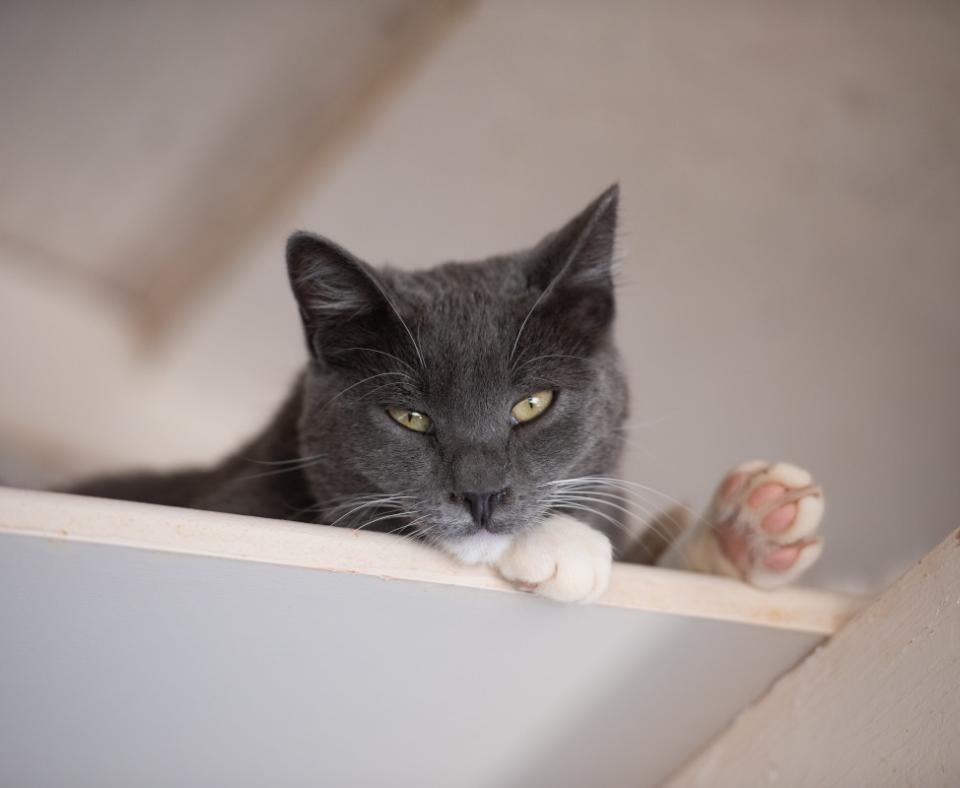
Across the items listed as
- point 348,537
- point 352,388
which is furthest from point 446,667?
point 352,388

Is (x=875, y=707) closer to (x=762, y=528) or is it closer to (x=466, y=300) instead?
(x=762, y=528)

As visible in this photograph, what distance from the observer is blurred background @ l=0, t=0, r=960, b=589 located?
196cm

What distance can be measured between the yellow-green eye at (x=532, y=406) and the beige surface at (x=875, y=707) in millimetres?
474

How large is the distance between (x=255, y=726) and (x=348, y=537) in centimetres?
26

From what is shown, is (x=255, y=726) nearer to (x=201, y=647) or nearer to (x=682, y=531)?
(x=201, y=647)

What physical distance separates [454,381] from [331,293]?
0.72ft

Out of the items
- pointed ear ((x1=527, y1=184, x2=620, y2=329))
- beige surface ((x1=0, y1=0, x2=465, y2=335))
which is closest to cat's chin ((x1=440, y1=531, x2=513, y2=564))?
pointed ear ((x1=527, y1=184, x2=620, y2=329))

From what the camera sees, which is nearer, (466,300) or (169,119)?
(466,300)

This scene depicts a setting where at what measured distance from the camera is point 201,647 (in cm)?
96

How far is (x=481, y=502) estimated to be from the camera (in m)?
1.14

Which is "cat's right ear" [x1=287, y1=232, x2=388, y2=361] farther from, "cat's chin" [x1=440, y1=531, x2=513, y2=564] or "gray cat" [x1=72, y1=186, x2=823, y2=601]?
"cat's chin" [x1=440, y1=531, x2=513, y2=564]

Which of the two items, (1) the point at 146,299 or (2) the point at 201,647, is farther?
(1) the point at 146,299

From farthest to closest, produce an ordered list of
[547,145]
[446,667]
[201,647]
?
[547,145], [446,667], [201,647]

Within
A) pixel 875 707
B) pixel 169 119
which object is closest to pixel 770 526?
pixel 875 707
